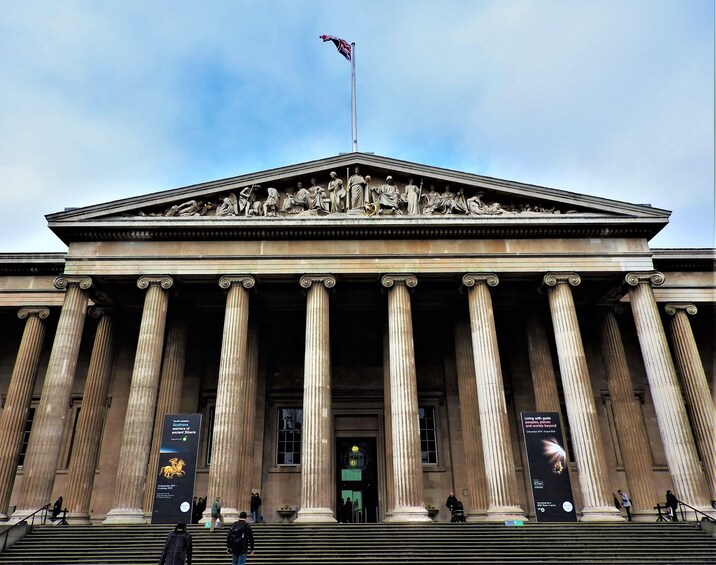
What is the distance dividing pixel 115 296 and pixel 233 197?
631 cm

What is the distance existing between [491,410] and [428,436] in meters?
6.55

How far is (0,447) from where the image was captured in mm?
20719

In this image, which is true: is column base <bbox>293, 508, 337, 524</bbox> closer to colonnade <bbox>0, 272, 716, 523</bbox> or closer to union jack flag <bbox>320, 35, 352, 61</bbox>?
colonnade <bbox>0, 272, 716, 523</bbox>

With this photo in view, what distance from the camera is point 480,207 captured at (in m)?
22.7

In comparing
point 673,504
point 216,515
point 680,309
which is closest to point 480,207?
point 680,309

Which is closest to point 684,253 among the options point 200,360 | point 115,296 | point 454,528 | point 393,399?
point 393,399

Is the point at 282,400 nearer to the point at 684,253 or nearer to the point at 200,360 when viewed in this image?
the point at 200,360

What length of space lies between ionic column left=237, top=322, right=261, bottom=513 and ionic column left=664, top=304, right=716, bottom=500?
16976 mm

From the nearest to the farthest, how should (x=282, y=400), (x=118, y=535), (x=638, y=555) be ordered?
(x=638, y=555) < (x=118, y=535) < (x=282, y=400)

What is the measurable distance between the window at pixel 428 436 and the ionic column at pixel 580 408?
6.82 meters

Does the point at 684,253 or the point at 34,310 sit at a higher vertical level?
the point at 684,253

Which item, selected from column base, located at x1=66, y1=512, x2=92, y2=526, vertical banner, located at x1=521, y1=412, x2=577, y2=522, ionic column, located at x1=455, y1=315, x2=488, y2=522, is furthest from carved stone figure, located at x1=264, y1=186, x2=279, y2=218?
column base, located at x1=66, y1=512, x2=92, y2=526

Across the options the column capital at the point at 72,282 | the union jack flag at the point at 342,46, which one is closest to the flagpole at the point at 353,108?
the union jack flag at the point at 342,46

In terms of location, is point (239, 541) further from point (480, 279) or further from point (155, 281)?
point (480, 279)
